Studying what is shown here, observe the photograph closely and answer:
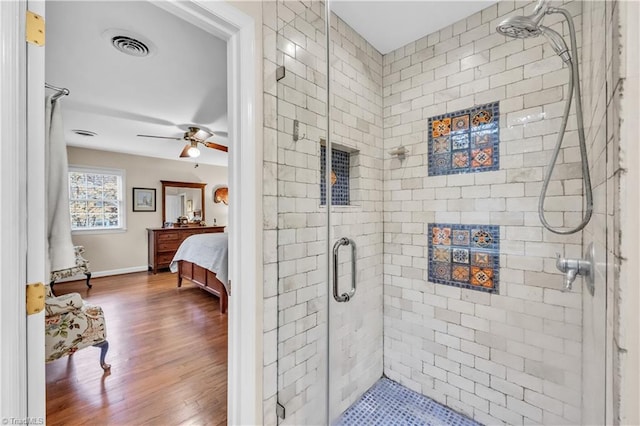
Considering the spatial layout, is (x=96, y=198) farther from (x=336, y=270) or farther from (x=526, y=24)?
(x=526, y=24)

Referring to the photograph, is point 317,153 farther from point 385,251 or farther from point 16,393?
point 16,393

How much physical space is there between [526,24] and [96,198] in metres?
6.50

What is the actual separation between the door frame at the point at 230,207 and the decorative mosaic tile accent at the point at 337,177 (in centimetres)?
42

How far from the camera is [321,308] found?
1616 millimetres

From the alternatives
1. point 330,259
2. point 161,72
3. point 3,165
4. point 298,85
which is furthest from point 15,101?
point 161,72

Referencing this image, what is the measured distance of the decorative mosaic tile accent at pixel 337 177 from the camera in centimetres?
162

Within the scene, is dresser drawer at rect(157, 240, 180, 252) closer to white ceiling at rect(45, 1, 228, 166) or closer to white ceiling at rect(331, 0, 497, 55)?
white ceiling at rect(45, 1, 228, 166)

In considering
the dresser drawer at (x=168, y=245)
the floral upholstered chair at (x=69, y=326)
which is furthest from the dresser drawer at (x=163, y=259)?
the floral upholstered chair at (x=69, y=326)

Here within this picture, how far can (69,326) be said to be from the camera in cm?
203

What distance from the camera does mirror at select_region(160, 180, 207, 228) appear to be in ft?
20.0

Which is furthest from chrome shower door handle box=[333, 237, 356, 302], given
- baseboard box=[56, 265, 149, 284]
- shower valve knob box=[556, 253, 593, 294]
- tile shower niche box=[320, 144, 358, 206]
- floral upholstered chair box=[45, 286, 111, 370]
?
baseboard box=[56, 265, 149, 284]

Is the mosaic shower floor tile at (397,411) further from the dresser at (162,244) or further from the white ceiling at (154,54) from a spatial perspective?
the dresser at (162,244)

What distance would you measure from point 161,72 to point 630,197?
9.65 ft

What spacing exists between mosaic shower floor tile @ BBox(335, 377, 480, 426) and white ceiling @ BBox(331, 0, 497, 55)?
253 centimetres
